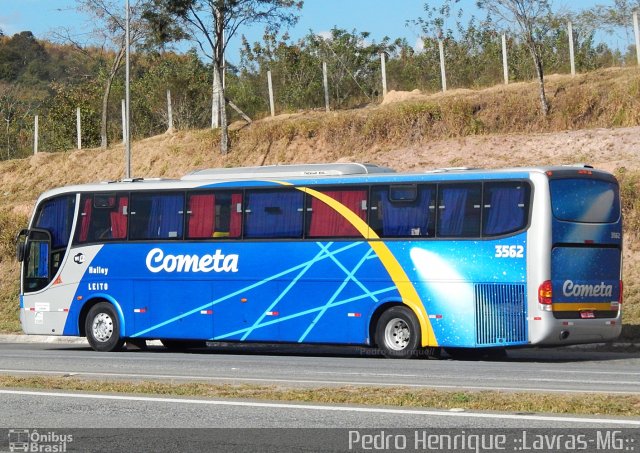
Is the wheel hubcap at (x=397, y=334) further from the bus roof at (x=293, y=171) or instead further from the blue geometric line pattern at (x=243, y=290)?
the bus roof at (x=293, y=171)

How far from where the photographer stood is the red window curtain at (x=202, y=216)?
2433cm

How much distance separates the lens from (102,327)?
2575 centimetres

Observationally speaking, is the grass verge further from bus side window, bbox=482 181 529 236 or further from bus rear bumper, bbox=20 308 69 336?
bus rear bumper, bbox=20 308 69 336

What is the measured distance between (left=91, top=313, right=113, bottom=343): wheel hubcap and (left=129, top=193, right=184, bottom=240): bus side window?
1.95 m

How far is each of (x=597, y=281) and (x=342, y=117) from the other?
77.6 ft

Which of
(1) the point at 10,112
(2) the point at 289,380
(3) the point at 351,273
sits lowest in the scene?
(2) the point at 289,380

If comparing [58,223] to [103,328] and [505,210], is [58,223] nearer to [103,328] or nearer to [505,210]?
[103,328]

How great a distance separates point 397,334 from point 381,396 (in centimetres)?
877

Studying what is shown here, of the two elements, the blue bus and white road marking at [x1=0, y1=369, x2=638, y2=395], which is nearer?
white road marking at [x1=0, y1=369, x2=638, y2=395]

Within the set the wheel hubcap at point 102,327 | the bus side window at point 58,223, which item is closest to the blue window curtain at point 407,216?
the wheel hubcap at point 102,327

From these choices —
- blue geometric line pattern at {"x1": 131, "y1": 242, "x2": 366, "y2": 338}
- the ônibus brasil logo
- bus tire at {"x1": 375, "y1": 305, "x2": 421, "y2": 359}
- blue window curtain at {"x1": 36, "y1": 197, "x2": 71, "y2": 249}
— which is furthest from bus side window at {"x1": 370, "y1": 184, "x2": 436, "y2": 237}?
blue window curtain at {"x1": 36, "y1": 197, "x2": 71, "y2": 249}

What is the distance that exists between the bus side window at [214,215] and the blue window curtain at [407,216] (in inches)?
130

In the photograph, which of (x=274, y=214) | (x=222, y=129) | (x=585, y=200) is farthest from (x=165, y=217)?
(x=222, y=129)

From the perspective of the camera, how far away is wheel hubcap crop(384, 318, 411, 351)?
22.0 metres
